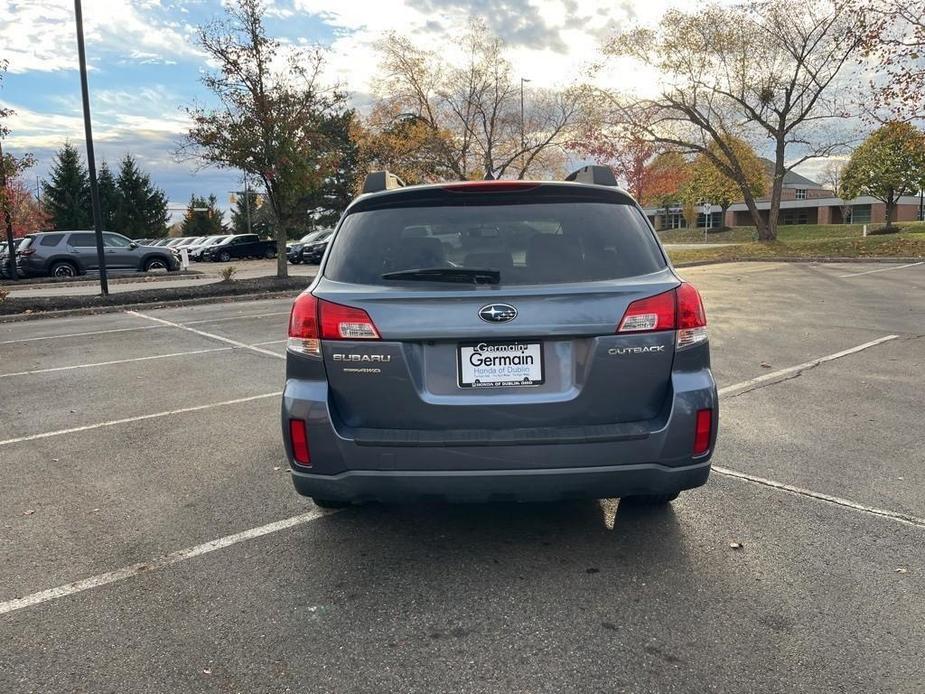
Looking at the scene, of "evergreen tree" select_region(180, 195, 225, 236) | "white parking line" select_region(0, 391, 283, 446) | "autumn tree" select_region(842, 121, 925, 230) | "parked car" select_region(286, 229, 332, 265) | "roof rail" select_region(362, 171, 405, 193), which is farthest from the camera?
"evergreen tree" select_region(180, 195, 225, 236)

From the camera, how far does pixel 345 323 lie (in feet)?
9.77

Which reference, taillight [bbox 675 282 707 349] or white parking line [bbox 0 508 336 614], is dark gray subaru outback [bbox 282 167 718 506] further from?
white parking line [bbox 0 508 336 614]

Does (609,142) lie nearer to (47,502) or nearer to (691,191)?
(47,502)

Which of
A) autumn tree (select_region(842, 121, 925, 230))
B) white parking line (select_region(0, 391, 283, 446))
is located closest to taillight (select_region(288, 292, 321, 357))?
white parking line (select_region(0, 391, 283, 446))

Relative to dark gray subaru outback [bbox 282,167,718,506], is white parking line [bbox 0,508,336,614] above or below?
below

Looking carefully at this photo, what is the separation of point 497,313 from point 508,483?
726 millimetres

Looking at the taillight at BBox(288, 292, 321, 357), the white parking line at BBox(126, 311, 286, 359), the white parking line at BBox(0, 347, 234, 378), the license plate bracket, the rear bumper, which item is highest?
the taillight at BBox(288, 292, 321, 357)

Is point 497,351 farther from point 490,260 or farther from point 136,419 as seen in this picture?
A: point 136,419

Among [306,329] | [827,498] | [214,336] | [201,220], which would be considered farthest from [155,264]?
[201,220]

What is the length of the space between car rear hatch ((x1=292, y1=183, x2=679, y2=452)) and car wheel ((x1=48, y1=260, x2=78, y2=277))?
1021 inches

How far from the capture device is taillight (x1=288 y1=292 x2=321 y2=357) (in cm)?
303

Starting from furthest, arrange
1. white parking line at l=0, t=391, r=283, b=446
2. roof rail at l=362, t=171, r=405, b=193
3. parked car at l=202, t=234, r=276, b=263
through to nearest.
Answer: parked car at l=202, t=234, r=276, b=263, white parking line at l=0, t=391, r=283, b=446, roof rail at l=362, t=171, r=405, b=193

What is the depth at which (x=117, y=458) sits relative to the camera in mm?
4855

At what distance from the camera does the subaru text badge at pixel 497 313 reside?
2875 mm
